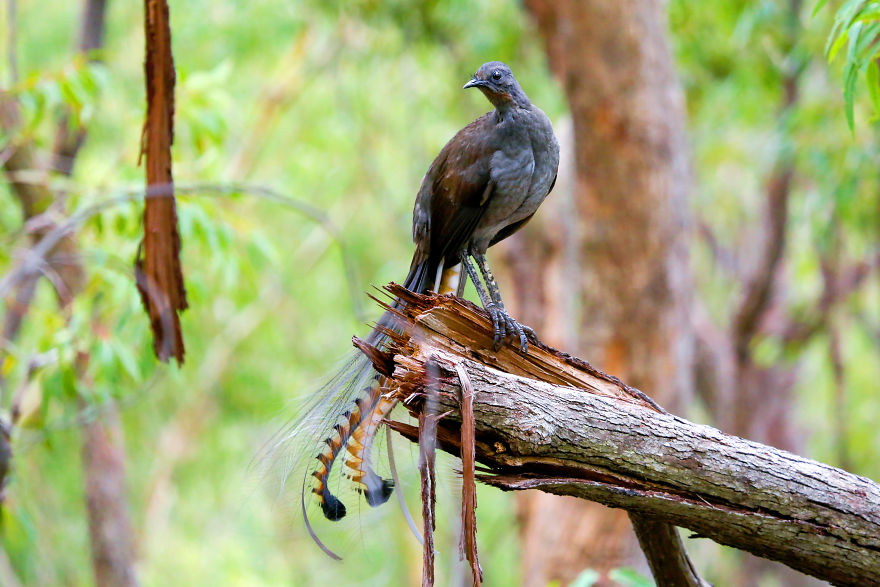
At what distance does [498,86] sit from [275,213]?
9.03 metres

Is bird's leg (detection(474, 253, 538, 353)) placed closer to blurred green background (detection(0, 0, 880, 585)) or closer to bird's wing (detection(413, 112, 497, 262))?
bird's wing (detection(413, 112, 497, 262))

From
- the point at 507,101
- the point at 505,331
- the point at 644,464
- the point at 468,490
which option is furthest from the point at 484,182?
the point at 468,490

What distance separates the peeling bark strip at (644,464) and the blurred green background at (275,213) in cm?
21

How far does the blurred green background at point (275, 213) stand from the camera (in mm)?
3543

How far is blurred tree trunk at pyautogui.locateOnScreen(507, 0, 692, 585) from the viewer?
5.23 m

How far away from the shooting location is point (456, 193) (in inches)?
94.4

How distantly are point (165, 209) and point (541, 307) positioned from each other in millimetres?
4782

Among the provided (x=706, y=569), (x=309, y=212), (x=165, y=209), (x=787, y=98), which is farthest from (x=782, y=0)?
(x=165, y=209)

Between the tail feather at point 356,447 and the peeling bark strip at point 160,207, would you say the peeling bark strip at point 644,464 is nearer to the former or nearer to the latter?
the tail feather at point 356,447

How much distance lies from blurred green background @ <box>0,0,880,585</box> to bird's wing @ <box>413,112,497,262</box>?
0.29 meters

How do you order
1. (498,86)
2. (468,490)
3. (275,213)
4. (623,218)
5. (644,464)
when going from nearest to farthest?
(468,490), (644,464), (498,86), (623,218), (275,213)

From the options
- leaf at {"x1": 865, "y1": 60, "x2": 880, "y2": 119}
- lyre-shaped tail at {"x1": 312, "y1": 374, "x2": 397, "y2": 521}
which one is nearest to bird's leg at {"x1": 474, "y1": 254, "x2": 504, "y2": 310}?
lyre-shaped tail at {"x1": 312, "y1": 374, "x2": 397, "y2": 521}

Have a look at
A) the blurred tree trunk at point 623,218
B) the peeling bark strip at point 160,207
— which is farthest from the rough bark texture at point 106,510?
the blurred tree trunk at point 623,218

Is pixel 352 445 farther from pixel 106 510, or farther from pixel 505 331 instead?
pixel 106 510
